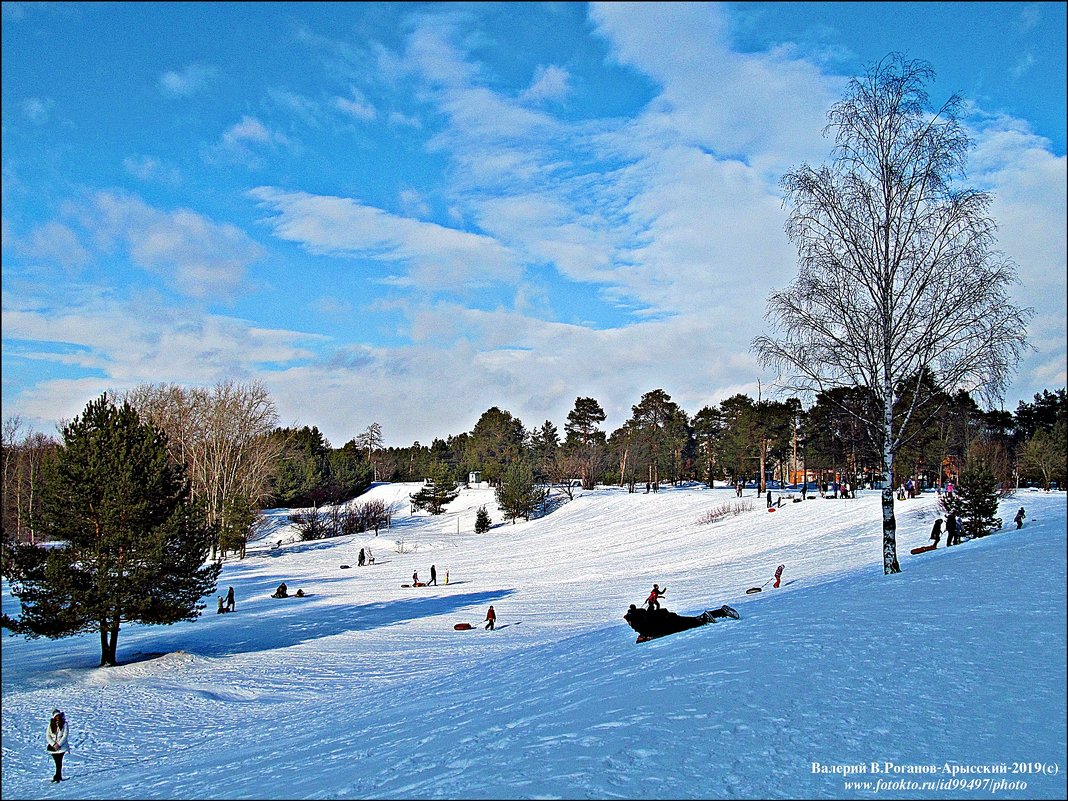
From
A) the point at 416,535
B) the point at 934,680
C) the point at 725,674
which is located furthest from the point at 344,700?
the point at 416,535

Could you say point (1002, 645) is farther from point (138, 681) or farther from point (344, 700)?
point (138, 681)

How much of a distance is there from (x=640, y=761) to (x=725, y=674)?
3189 mm

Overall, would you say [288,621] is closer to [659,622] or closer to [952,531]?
[659,622]

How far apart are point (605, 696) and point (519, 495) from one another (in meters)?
62.4

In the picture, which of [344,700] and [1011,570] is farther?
[344,700]

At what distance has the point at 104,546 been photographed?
21.9 m

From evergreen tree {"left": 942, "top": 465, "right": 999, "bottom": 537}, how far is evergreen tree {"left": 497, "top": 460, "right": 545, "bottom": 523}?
49.8 metres

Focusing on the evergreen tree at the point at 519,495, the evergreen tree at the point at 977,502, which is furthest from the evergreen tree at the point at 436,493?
the evergreen tree at the point at 977,502

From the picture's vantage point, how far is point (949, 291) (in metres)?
16.6

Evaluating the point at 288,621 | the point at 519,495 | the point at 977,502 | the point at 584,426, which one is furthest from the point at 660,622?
the point at 584,426

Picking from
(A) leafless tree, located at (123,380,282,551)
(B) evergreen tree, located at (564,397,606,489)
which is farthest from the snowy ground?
(B) evergreen tree, located at (564,397,606,489)

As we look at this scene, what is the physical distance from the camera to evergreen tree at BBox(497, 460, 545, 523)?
71250 millimetres

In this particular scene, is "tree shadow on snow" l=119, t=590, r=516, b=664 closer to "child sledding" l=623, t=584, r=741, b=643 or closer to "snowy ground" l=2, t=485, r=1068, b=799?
Answer: "snowy ground" l=2, t=485, r=1068, b=799

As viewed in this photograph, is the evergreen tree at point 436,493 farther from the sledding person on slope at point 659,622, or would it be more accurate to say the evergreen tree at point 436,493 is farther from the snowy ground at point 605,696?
the sledding person on slope at point 659,622
